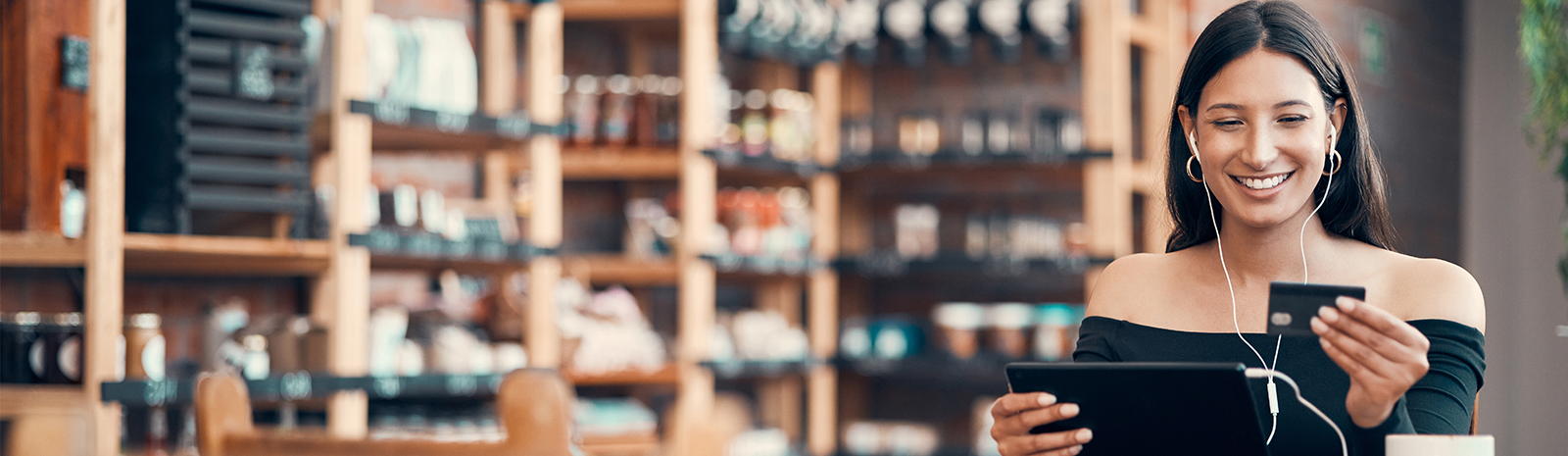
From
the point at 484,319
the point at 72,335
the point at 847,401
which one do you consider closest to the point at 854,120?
the point at 847,401

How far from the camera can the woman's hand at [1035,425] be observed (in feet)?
4.40

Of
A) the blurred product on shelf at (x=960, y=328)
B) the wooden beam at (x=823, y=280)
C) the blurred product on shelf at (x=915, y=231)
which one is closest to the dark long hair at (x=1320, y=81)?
the blurred product on shelf at (x=960, y=328)

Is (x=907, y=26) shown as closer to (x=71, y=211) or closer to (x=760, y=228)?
(x=760, y=228)

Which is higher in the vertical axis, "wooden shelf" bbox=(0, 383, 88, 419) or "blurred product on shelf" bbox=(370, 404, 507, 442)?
"wooden shelf" bbox=(0, 383, 88, 419)

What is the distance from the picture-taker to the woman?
152 cm

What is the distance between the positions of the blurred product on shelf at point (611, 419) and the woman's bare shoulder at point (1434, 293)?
259 cm

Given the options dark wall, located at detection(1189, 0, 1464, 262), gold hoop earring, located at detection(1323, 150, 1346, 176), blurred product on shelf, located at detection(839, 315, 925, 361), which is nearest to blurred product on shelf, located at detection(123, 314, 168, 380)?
gold hoop earring, located at detection(1323, 150, 1346, 176)

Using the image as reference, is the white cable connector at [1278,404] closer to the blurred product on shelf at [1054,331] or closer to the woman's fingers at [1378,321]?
the woman's fingers at [1378,321]

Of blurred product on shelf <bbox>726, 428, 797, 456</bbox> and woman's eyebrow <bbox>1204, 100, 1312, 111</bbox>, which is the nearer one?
woman's eyebrow <bbox>1204, 100, 1312, 111</bbox>

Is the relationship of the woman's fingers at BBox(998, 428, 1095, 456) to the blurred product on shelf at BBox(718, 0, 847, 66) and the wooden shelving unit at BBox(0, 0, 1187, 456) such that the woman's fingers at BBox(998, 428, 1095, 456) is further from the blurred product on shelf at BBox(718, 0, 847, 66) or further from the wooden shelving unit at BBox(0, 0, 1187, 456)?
the blurred product on shelf at BBox(718, 0, 847, 66)

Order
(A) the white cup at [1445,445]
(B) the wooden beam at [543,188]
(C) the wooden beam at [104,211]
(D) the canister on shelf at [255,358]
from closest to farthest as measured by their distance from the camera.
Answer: (A) the white cup at [1445,445], (C) the wooden beam at [104,211], (D) the canister on shelf at [255,358], (B) the wooden beam at [543,188]

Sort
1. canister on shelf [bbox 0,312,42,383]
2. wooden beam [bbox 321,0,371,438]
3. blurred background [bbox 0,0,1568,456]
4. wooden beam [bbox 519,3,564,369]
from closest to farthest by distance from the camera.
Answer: canister on shelf [bbox 0,312,42,383]
blurred background [bbox 0,0,1568,456]
wooden beam [bbox 321,0,371,438]
wooden beam [bbox 519,3,564,369]

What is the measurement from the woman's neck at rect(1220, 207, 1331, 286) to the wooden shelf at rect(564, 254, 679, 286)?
8.78 feet

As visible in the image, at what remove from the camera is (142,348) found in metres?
2.68
